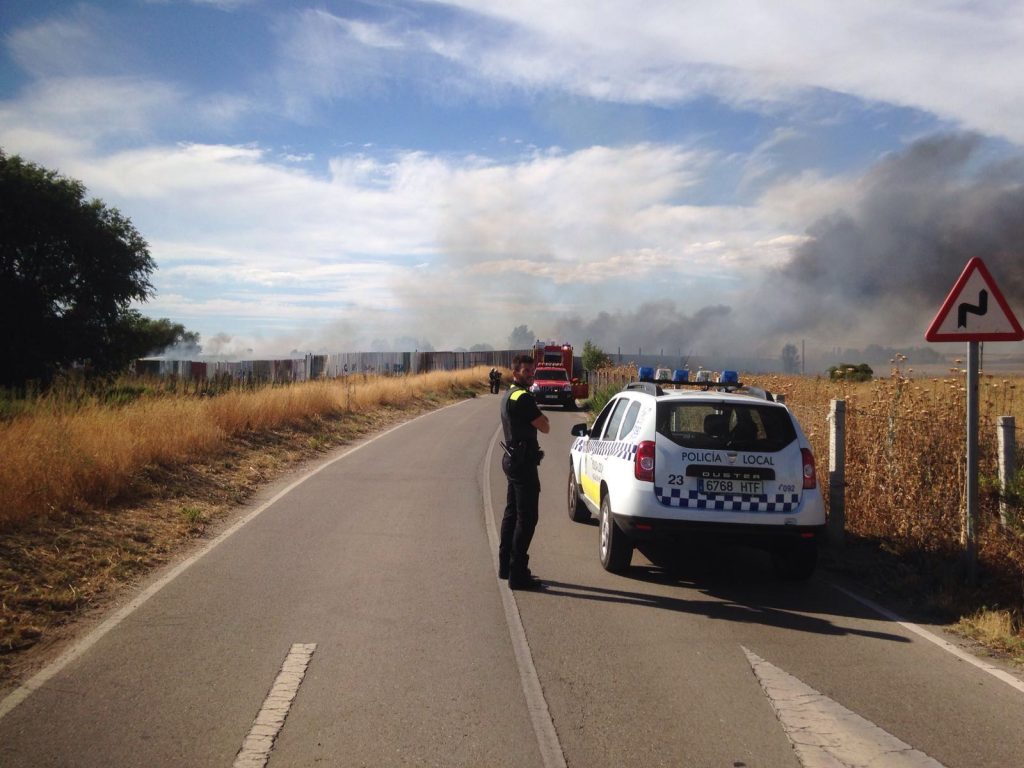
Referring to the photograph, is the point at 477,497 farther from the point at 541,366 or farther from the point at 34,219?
the point at 34,219

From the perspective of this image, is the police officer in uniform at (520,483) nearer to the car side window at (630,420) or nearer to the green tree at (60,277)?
the car side window at (630,420)

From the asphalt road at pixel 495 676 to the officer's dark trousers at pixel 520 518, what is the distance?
29cm

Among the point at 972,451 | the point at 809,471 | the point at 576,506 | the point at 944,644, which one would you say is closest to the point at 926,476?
the point at 972,451

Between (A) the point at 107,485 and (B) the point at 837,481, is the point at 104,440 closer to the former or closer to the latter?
(A) the point at 107,485

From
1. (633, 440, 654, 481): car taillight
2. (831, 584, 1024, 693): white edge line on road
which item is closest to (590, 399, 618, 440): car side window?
(633, 440, 654, 481): car taillight

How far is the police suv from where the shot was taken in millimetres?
7301

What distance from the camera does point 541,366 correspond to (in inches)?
1484

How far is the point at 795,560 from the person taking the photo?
25.4 feet

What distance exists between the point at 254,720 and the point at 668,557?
5.23 meters

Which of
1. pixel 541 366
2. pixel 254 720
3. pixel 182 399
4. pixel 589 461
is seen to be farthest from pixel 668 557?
pixel 541 366

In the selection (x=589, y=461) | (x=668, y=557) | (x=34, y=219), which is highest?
(x=34, y=219)

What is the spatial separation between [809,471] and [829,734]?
11.0 ft

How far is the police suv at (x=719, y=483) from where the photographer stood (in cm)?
730

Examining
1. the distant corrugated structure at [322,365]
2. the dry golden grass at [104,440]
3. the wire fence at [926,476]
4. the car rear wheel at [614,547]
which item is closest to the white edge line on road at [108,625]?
the dry golden grass at [104,440]
